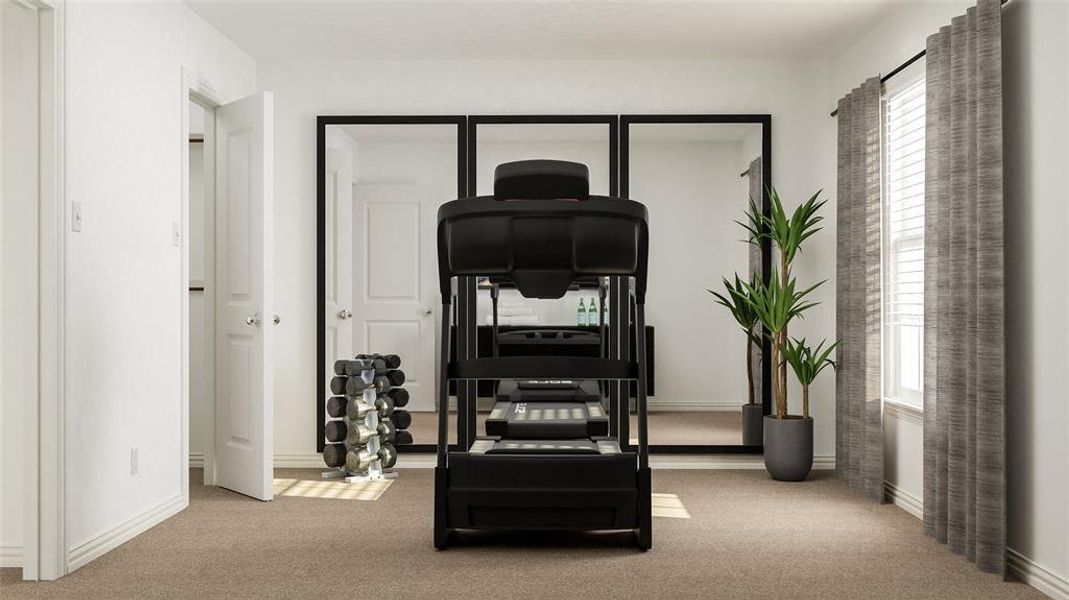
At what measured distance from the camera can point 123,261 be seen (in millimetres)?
3693

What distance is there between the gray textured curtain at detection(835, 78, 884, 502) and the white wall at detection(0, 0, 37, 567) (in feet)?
12.4

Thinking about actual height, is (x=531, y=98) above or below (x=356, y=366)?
above

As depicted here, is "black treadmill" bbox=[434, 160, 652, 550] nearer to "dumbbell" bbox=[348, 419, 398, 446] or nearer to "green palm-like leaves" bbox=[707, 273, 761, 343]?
"dumbbell" bbox=[348, 419, 398, 446]

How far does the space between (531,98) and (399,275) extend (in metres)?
1.36

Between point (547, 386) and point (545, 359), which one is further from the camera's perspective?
point (547, 386)

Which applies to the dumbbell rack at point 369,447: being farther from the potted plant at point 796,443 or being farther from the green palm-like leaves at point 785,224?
the green palm-like leaves at point 785,224

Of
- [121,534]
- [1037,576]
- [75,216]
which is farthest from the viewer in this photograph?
[121,534]

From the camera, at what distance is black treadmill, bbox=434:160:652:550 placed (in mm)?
3404

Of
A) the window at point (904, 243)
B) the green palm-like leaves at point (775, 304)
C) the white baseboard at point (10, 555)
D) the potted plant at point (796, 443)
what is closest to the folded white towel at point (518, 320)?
the green palm-like leaves at point (775, 304)

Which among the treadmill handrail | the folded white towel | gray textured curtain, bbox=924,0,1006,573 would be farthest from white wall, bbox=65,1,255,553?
gray textured curtain, bbox=924,0,1006,573

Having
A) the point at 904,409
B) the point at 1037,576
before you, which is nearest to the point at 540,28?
the point at 904,409

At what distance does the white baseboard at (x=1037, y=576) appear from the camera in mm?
2924

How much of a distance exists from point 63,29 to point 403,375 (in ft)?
8.60

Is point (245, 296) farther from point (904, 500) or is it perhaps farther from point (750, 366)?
point (904, 500)
